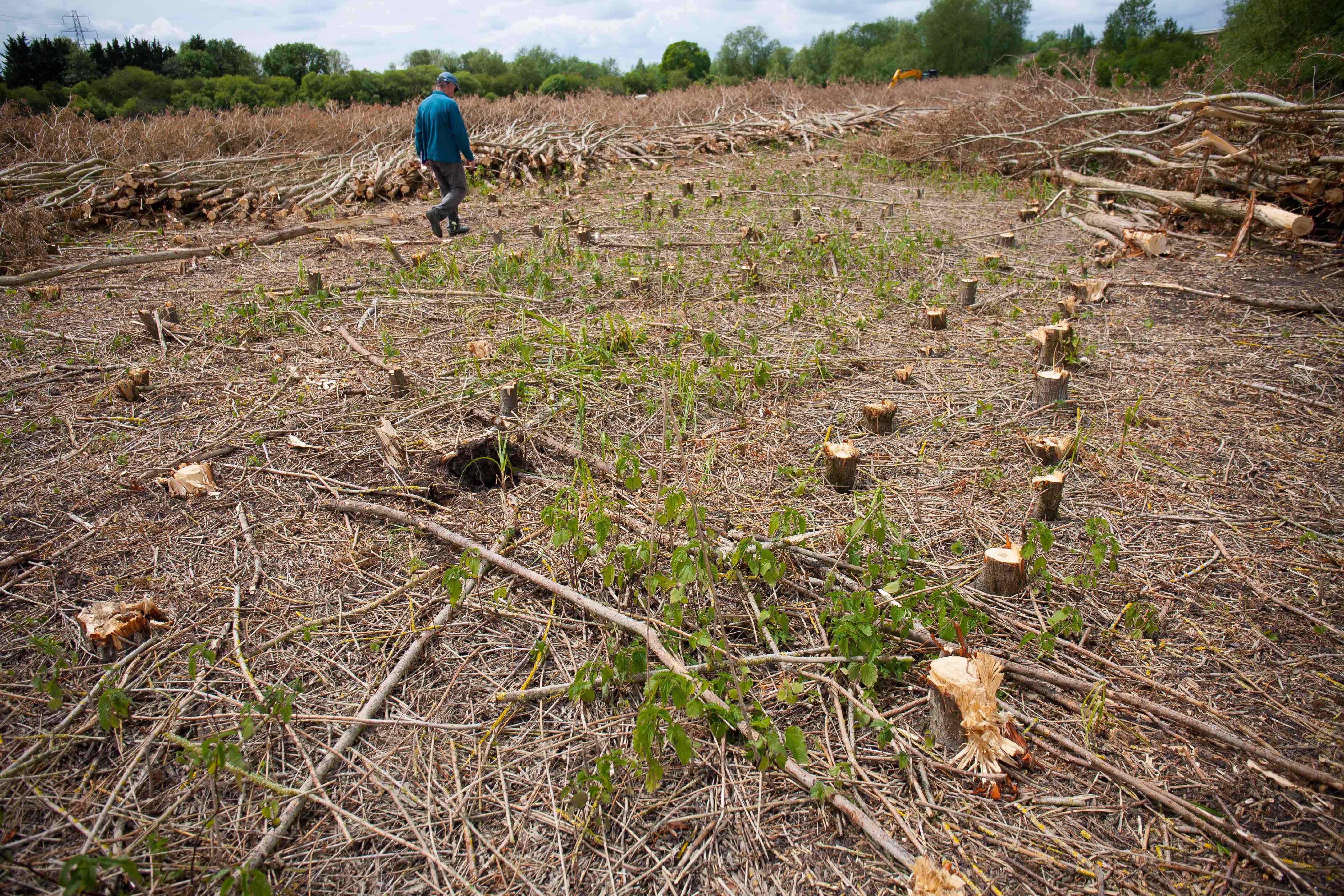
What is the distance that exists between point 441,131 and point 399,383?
492 centimetres

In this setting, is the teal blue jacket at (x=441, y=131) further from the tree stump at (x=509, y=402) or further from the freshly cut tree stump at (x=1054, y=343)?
the freshly cut tree stump at (x=1054, y=343)

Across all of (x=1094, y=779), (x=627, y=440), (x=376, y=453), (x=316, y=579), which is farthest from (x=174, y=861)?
(x=1094, y=779)

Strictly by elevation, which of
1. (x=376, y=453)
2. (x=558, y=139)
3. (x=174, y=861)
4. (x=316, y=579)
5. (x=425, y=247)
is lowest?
(x=174, y=861)

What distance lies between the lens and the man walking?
7406 mm

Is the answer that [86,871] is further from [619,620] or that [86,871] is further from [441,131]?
[441,131]

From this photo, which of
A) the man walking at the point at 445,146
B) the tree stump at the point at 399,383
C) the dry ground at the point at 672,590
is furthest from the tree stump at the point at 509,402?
the man walking at the point at 445,146

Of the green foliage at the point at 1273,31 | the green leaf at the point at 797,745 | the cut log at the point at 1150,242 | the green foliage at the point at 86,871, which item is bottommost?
the green leaf at the point at 797,745

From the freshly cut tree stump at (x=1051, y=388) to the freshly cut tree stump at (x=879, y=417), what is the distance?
88cm

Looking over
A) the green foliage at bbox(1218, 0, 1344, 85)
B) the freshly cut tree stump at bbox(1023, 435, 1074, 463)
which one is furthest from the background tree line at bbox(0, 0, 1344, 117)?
the freshly cut tree stump at bbox(1023, 435, 1074, 463)

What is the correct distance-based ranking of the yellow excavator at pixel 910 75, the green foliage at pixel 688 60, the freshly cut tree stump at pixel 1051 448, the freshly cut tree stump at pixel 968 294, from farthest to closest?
the green foliage at pixel 688 60 → the yellow excavator at pixel 910 75 → the freshly cut tree stump at pixel 968 294 → the freshly cut tree stump at pixel 1051 448

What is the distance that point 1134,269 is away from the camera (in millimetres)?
5855

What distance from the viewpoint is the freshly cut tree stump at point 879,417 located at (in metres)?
3.45

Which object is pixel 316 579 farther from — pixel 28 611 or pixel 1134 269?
pixel 1134 269

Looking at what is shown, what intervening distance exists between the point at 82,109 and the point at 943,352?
14.1 meters
